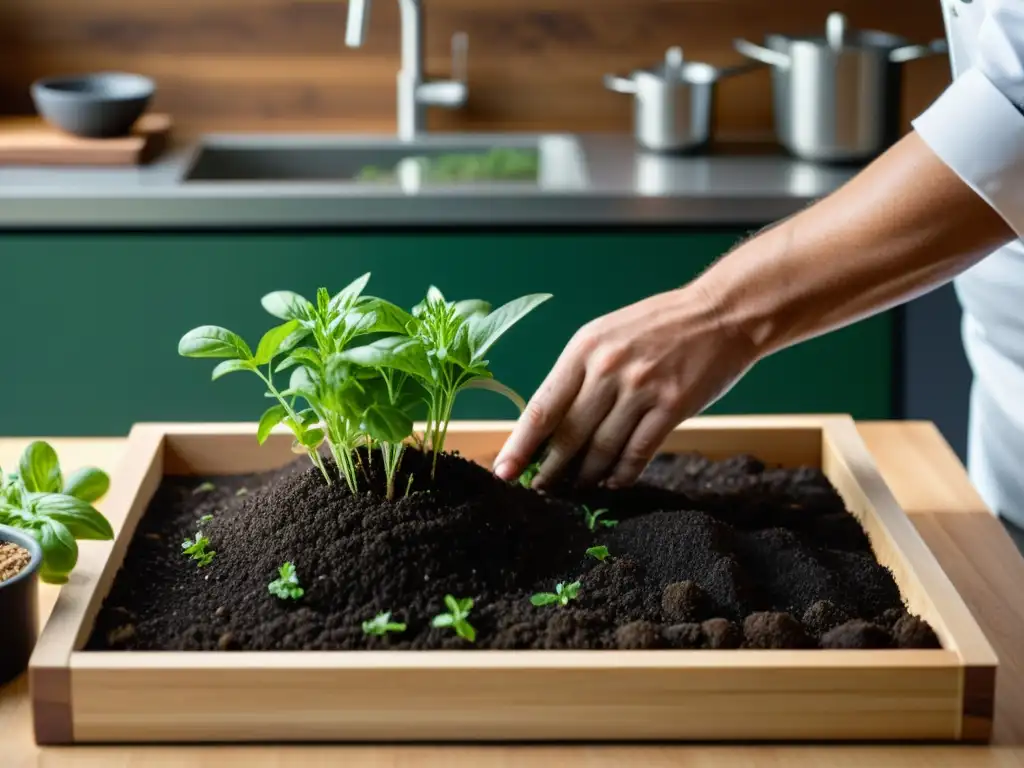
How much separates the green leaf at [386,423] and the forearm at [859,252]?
0.36 metres

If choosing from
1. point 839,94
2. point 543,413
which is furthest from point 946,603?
point 839,94

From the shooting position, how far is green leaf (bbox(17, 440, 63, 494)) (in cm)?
129

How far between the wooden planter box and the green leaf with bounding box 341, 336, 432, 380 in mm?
234

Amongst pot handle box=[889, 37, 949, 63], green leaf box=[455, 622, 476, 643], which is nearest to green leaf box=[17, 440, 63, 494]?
green leaf box=[455, 622, 476, 643]

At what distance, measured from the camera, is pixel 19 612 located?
3.51 feet

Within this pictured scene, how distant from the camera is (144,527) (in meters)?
1.32

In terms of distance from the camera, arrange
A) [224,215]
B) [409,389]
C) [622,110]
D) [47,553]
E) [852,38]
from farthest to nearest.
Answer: [622,110] → [852,38] → [224,215] → [409,389] → [47,553]

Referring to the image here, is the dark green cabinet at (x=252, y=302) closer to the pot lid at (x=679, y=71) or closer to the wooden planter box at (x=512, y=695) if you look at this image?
the pot lid at (x=679, y=71)

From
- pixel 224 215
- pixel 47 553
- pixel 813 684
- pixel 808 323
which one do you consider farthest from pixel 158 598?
pixel 224 215

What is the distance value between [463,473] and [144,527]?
1.00ft

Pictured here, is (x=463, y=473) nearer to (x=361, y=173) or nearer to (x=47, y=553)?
(x=47, y=553)

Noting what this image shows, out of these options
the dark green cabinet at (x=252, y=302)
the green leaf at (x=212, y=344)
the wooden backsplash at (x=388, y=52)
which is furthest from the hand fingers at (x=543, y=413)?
the wooden backsplash at (x=388, y=52)

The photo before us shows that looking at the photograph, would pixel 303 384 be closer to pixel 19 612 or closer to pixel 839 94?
pixel 19 612

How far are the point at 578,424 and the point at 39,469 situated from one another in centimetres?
49
